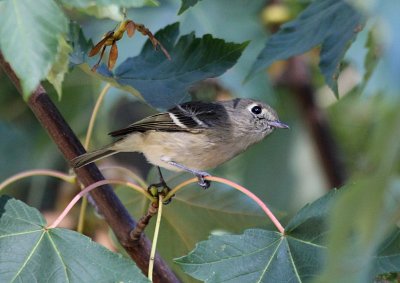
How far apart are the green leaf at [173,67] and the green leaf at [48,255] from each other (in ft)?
1.78

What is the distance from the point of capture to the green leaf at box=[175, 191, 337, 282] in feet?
5.79

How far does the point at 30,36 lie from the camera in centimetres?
150

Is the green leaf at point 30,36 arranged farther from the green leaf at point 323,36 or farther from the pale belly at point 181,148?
the pale belly at point 181,148

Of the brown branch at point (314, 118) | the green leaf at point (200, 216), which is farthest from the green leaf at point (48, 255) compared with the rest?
the brown branch at point (314, 118)

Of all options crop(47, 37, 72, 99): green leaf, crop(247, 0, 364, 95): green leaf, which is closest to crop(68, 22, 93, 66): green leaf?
crop(47, 37, 72, 99): green leaf

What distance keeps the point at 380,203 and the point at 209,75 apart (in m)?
1.35

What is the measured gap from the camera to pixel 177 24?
2338mm

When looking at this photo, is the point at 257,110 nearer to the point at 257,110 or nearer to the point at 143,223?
the point at 257,110

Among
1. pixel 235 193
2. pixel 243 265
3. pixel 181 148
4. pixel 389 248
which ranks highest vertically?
pixel 181 148

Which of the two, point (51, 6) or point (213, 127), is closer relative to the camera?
point (51, 6)

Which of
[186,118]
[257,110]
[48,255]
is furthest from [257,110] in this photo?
[48,255]

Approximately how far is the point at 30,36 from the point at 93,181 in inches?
25.5

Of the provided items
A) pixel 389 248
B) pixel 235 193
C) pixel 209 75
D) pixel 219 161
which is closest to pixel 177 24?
pixel 209 75

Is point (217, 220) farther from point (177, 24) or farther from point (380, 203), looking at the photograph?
point (380, 203)
